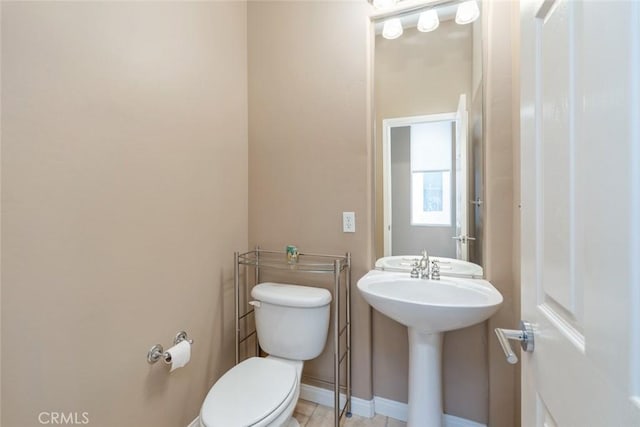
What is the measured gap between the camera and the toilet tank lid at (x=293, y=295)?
147 centimetres

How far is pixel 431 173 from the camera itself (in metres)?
1.56

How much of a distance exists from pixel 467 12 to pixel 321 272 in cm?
157

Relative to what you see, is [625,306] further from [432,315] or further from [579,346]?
[432,315]

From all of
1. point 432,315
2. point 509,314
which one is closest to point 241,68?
point 432,315

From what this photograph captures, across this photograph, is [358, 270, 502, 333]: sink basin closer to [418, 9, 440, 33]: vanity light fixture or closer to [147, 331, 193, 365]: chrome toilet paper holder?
[147, 331, 193, 365]: chrome toilet paper holder

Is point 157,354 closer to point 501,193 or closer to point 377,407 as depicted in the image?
point 377,407

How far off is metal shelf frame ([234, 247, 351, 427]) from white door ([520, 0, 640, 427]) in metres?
0.98

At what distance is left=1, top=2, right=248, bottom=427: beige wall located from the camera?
0.87 m

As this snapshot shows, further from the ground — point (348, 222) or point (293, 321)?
point (348, 222)

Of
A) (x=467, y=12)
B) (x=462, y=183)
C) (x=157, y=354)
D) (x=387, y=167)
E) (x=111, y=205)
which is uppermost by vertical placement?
(x=467, y=12)

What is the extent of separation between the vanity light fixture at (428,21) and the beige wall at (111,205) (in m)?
1.12

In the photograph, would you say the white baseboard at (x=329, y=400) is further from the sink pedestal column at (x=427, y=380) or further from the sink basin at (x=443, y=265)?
the sink basin at (x=443, y=265)

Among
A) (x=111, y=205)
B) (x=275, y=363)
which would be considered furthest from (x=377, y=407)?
(x=111, y=205)

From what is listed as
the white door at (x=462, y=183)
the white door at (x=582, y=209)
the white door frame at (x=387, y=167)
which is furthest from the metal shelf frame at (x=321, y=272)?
the white door at (x=582, y=209)
